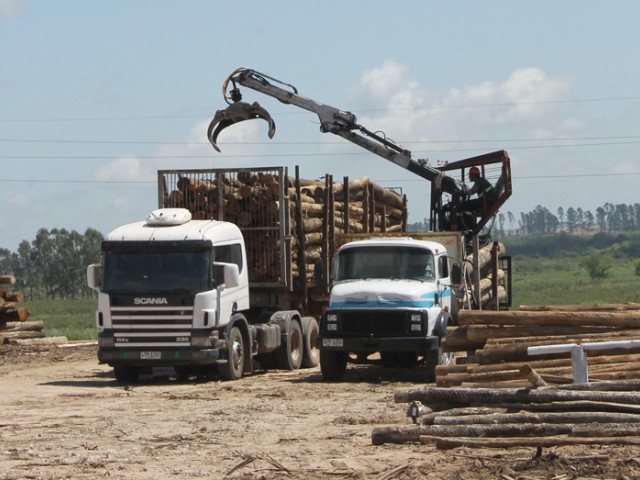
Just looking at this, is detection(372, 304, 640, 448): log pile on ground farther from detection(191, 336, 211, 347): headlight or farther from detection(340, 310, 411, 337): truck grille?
detection(191, 336, 211, 347): headlight

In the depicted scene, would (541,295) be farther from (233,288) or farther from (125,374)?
(125,374)

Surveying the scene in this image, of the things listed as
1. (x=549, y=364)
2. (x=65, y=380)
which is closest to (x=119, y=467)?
(x=549, y=364)

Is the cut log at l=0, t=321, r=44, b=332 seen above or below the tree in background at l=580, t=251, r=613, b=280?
above

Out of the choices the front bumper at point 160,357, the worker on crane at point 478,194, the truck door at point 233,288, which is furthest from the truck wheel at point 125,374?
the worker on crane at point 478,194

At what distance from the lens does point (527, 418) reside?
12.3 metres

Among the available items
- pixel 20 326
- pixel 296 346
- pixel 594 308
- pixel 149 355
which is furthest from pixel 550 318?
pixel 20 326

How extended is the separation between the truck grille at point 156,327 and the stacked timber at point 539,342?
5403mm

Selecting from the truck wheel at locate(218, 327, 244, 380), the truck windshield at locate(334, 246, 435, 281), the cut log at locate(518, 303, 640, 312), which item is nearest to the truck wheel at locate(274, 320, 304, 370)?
→ the truck wheel at locate(218, 327, 244, 380)

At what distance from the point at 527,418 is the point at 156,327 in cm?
1059

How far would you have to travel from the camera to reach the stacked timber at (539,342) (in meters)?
14.5

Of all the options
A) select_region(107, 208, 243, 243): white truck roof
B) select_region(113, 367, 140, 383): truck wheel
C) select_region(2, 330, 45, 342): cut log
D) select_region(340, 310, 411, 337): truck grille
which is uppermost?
select_region(107, 208, 243, 243): white truck roof

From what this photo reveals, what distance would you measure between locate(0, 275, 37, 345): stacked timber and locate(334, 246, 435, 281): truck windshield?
44.5 feet

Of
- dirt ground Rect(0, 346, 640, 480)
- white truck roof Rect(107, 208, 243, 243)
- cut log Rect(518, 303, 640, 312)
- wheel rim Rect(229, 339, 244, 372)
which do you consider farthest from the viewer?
wheel rim Rect(229, 339, 244, 372)

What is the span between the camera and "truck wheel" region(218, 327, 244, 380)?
2225 centimetres
